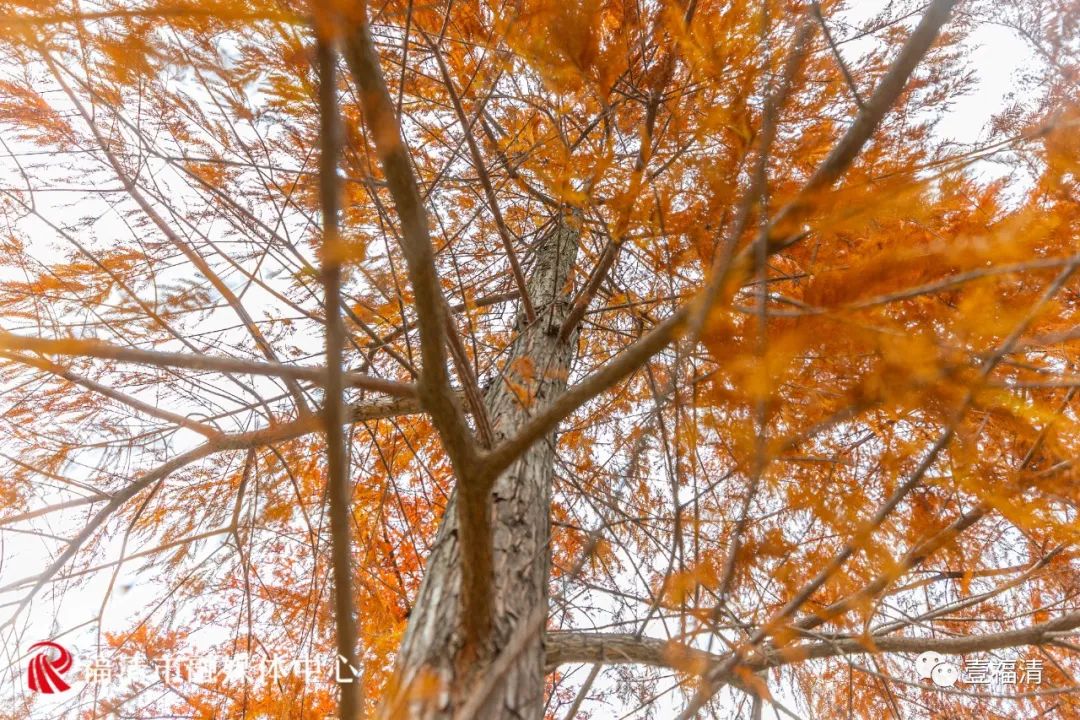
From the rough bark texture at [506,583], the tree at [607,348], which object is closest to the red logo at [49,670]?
the tree at [607,348]

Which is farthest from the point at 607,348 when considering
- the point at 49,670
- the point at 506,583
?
the point at 49,670

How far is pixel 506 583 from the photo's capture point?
1261mm

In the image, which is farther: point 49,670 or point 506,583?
point 49,670

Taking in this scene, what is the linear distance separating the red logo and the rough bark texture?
1.69m

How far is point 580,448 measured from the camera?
2.47 meters

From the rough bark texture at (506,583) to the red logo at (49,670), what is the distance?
1.69 meters

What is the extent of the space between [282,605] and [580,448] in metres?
1.57

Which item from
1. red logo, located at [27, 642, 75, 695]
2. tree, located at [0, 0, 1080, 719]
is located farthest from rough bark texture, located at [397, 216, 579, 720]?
red logo, located at [27, 642, 75, 695]

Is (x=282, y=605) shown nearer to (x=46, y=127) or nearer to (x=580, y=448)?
(x=580, y=448)

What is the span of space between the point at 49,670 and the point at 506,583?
210 centimetres

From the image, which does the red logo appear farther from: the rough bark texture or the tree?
the rough bark texture

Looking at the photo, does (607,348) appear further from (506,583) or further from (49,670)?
(49,670)

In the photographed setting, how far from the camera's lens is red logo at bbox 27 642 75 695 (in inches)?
80.3

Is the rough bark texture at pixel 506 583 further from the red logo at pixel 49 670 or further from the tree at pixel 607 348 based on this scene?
the red logo at pixel 49 670
